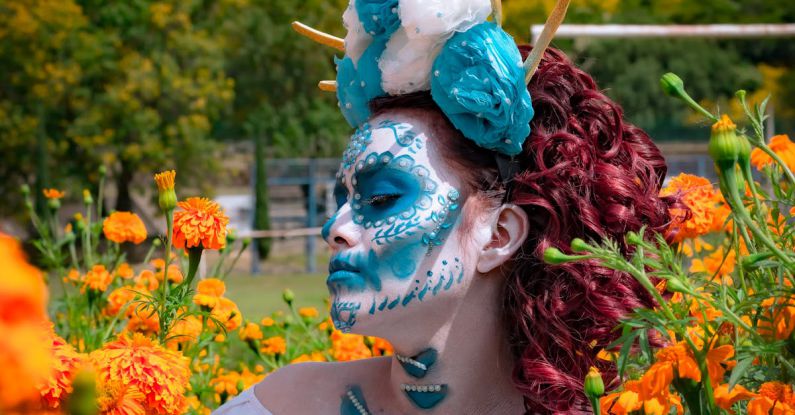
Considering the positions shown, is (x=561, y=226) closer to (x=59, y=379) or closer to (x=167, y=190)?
(x=167, y=190)

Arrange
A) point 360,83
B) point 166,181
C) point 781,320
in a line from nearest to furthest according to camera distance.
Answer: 1. point 781,320
2. point 166,181
3. point 360,83

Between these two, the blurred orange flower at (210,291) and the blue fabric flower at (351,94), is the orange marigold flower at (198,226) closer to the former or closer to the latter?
the blue fabric flower at (351,94)

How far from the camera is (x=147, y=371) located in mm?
1275

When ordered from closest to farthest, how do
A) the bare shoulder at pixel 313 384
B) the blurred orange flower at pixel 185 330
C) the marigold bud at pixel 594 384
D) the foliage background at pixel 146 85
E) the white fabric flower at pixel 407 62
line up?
the marigold bud at pixel 594 384, the white fabric flower at pixel 407 62, the bare shoulder at pixel 313 384, the blurred orange flower at pixel 185 330, the foliage background at pixel 146 85

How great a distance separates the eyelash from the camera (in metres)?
1.55

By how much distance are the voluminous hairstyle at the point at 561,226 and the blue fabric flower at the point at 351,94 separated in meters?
0.06

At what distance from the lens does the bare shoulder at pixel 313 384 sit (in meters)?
1.69

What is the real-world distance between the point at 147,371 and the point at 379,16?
656 mm

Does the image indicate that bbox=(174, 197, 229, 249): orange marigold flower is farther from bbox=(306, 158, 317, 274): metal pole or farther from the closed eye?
bbox=(306, 158, 317, 274): metal pole

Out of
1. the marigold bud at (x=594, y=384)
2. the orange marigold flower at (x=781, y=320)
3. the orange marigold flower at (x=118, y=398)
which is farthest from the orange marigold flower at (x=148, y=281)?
the orange marigold flower at (x=781, y=320)

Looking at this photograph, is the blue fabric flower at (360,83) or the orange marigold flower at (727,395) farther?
the blue fabric flower at (360,83)

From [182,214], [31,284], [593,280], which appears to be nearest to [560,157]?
[593,280]

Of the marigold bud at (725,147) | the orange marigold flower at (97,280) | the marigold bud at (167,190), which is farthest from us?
the orange marigold flower at (97,280)

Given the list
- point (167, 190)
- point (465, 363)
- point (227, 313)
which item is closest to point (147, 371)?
point (167, 190)
